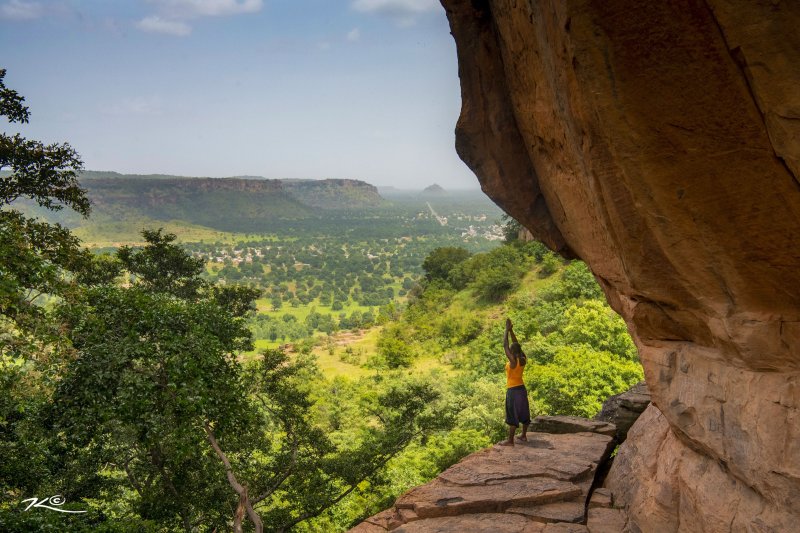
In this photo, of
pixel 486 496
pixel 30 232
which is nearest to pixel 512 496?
pixel 486 496

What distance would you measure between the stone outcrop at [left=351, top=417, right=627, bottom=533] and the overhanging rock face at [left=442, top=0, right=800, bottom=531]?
1.11 metres

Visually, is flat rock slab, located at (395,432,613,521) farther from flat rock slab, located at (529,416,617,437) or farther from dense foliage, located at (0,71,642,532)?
dense foliage, located at (0,71,642,532)

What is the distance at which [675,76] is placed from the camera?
13.0 ft

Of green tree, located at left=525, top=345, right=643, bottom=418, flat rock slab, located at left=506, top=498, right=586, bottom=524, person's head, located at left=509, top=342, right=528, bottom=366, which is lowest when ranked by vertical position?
green tree, located at left=525, top=345, right=643, bottom=418

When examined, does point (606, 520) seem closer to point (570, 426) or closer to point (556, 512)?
point (556, 512)

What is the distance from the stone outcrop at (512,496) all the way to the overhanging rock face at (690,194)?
111 cm

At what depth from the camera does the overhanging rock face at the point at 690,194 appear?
3797 millimetres

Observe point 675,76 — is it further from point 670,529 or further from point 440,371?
point 440,371

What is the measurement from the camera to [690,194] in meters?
4.43

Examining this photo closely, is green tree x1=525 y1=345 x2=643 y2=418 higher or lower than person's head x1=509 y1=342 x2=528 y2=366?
lower

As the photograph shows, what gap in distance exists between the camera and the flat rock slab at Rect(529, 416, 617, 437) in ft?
34.1

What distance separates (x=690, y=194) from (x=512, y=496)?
5277 millimetres

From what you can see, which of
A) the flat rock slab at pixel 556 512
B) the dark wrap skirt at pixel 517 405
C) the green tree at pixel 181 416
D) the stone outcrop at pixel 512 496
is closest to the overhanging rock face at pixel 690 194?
the flat rock slab at pixel 556 512

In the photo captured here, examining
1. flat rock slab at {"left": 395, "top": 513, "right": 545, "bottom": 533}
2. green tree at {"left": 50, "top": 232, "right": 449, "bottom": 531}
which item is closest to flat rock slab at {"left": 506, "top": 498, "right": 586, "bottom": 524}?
flat rock slab at {"left": 395, "top": 513, "right": 545, "bottom": 533}
